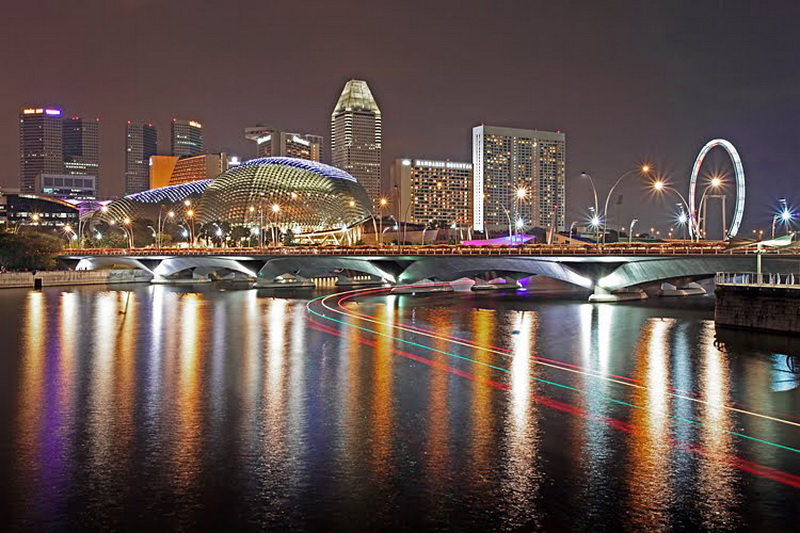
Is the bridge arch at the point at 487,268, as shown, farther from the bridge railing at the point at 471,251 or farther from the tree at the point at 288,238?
the tree at the point at 288,238

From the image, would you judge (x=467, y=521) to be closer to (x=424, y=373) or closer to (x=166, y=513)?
(x=166, y=513)

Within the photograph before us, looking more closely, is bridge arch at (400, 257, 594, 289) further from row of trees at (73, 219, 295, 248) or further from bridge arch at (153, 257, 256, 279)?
row of trees at (73, 219, 295, 248)

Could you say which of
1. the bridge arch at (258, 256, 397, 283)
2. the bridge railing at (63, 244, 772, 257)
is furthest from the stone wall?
the bridge arch at (258, 256, 397, 283)

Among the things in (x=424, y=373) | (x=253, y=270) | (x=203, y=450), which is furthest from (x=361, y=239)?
(x=203, y=450)

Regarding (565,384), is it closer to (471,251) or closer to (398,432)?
(398,432)

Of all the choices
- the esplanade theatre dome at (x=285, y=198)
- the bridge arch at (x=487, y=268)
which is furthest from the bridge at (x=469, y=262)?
the esplanade theatre dome at (x=285, y=198)

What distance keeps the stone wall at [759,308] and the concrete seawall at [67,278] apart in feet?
274

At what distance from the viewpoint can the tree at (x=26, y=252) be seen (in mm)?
101938

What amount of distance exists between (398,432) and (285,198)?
156 meters

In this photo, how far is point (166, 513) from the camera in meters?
13.4

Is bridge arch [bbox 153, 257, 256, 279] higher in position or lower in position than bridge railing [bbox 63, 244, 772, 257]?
lower

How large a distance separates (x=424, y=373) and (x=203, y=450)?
12.8m

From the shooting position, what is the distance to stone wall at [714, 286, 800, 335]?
129ft

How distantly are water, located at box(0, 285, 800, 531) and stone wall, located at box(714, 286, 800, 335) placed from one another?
162 cm
